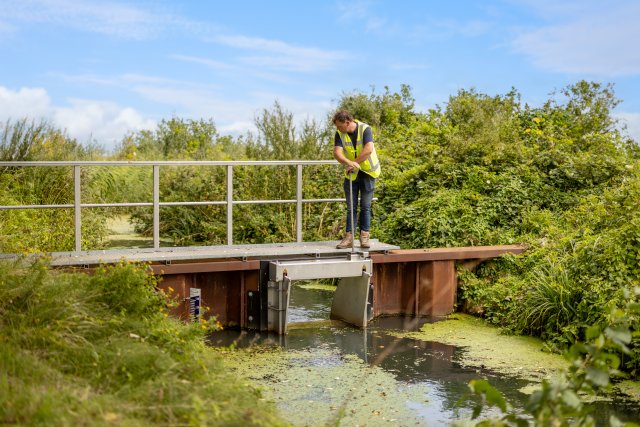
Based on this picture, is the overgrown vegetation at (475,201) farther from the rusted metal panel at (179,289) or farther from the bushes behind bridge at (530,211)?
the rusted metal panel at (179,289)

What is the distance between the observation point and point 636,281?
402 inches

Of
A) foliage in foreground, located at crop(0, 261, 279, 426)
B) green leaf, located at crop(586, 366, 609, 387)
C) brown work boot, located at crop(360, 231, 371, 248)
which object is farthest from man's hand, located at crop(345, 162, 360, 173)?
green leaf, located at crop(586, 366, 609, 387)

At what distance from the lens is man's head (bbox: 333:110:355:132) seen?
11.5 metres

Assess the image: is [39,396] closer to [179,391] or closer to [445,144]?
[179,391]

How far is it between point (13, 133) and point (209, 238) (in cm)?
Answer: 440

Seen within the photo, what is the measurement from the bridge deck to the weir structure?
13mm

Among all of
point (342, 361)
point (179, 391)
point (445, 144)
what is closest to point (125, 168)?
point (445, 144)

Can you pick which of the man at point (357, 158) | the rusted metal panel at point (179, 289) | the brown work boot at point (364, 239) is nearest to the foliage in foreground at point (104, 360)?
the rusted metal panel at point (179, 289)

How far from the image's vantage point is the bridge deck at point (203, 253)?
1067 centimetres

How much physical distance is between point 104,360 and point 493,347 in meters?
5.79

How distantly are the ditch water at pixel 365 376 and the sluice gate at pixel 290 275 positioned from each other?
0.34 m

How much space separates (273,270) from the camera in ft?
Result: 37.1

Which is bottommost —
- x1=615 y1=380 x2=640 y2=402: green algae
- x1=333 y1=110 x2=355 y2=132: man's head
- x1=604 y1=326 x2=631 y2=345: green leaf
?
x1=615 y1=380 x2=640 y2=402: green algae

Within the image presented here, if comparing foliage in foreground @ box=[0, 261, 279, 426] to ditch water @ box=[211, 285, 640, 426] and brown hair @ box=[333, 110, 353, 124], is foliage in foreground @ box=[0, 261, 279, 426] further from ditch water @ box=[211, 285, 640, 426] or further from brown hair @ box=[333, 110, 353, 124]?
brown hair @ box=[333, 110, 353, 124]
